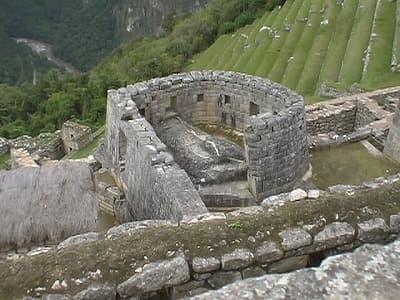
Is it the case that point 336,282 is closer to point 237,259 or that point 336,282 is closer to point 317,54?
point 237,259

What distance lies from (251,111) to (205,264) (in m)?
9.26

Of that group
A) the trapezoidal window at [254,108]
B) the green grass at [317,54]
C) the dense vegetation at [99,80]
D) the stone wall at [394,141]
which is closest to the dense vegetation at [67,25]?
the dense vegetation at [99,80]

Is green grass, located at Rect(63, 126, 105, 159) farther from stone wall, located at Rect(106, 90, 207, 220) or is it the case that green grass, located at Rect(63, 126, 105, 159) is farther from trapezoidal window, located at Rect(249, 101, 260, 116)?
trapezoidal window, located at Rect(249, 101, 260, 116)

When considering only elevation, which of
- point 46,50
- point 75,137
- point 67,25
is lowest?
point 46,50

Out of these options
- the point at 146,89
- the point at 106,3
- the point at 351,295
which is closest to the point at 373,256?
the point at 351,295

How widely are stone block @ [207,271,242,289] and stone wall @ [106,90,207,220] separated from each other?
2.54 metres

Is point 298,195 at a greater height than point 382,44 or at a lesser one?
greater

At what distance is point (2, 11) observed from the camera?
501 ft

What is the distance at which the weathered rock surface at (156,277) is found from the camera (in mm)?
4723

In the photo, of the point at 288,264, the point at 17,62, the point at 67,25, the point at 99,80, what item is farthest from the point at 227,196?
the point at 67,25

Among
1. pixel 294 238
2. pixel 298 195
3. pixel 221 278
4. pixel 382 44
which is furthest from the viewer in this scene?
pixel 382 44

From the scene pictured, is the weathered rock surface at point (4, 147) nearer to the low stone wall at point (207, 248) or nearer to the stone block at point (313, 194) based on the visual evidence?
the low stone wall at point (207, 248)

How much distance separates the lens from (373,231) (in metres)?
5.32

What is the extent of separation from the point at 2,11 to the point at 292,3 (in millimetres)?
121259
